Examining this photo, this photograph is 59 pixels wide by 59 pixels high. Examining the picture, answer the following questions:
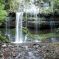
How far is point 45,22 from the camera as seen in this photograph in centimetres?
2058

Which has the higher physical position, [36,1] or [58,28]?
[36,1]

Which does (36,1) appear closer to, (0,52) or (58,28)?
(58,28)

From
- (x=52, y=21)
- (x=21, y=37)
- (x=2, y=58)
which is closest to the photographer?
(x=2, y=58)

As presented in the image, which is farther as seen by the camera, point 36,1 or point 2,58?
point 36,1

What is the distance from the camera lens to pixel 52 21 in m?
20.9

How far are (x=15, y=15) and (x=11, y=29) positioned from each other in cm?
131

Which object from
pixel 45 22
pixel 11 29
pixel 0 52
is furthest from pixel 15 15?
pixel 0 52

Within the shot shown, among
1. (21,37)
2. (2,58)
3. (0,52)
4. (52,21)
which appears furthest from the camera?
(52,21)

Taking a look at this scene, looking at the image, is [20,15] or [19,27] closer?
[19,27]

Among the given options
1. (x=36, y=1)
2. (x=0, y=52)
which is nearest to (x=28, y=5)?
(x=36, y=1)

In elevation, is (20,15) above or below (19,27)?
above

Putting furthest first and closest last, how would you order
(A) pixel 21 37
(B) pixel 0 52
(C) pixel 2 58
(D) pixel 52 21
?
(D) pixel 52 21
(A) pixel 21 37
(B) pixel 0 52
(C) pixel 2 58

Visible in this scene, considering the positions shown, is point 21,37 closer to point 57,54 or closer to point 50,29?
point 50,29

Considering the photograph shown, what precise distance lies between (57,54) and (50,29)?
10.0 metres
